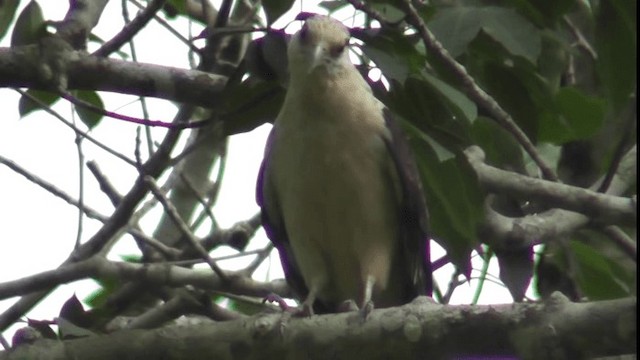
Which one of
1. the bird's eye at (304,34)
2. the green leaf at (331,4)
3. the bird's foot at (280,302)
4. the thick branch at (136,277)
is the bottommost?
the bird's foot at (280,302)

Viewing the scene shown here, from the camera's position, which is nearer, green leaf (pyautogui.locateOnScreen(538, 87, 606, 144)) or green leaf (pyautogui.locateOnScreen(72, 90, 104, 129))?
green leaf (pyautogui.locateOnScreen(538, 87, 606, 144))

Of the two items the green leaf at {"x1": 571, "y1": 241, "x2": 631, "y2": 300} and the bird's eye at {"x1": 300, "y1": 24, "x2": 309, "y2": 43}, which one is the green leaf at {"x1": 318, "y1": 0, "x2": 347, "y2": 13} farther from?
the green leaf at {"x1": 571, "y1": 241, "x2": 631, "y2": 300}

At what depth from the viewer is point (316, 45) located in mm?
4781

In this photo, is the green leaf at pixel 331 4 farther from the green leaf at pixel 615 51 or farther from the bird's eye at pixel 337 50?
the green leaf at pixel 615 51

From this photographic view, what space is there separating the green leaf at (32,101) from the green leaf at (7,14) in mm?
298

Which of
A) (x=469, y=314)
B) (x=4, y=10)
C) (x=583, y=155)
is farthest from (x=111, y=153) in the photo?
(x=583, y=155)

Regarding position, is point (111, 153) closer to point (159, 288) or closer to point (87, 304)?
point (159, 288)

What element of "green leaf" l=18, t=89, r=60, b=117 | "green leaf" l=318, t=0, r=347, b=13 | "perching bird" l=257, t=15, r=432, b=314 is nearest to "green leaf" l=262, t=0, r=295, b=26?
"green leaf" l=318, t=0, r=347, b=13

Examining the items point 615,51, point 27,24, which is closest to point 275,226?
point 27,24

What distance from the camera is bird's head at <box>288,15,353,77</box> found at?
4.75 metres

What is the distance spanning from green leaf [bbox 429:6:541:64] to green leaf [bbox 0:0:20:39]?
2.00m

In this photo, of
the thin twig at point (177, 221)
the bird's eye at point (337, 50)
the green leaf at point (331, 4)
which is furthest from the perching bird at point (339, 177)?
the thin twig at point (177, 221)

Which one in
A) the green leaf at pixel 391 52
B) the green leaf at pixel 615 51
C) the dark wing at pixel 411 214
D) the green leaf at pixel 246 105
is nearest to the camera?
the green leaf at pixel 615 51

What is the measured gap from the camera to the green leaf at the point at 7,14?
4810 mm
